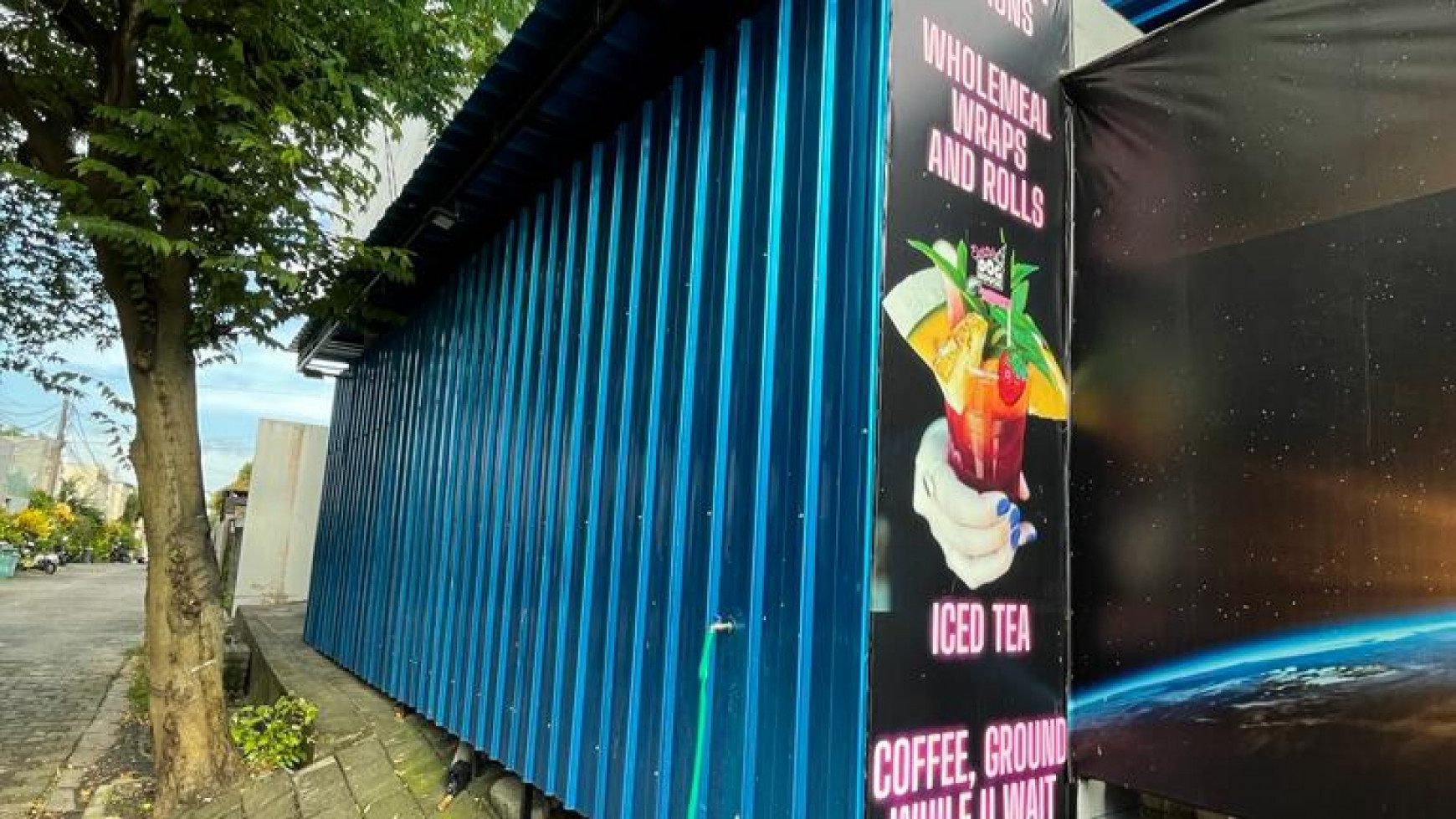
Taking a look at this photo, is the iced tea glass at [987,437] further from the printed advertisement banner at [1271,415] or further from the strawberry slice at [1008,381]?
the printed advertisement banner at [1271,415]

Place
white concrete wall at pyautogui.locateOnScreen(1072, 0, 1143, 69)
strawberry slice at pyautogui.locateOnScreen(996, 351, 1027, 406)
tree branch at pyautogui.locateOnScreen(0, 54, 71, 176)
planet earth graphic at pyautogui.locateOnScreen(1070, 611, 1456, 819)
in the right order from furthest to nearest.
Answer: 1. tree branch at pyautogui.locateOnScreen(0, 54, 71, 176)
2. white concrete wall at pyautogui.locateOnScreen(1072, 0, 1143, 69)
3. strawberry slice at pyautogui.locateOnScreen(996, 351, 1027, 406)
4. planet earth graphic at pyautogui.locateOnScreen(1070, 611, 1456, 819)

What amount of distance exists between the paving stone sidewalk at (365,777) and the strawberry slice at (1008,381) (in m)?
2.84

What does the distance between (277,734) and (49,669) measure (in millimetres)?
8049

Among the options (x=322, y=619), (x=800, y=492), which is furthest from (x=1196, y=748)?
(x=322, y=619)

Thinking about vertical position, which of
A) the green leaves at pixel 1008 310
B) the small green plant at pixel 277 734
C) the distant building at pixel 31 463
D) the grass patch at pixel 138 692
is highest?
the distant building at pixel 31 463

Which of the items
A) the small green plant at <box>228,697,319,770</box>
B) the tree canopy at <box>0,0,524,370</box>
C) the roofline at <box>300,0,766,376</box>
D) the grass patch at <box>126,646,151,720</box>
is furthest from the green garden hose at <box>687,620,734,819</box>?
the grass patch at <box>126,646,151,720</box>

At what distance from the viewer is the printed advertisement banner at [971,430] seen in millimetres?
2393

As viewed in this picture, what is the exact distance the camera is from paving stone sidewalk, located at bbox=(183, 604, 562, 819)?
14.7 ft

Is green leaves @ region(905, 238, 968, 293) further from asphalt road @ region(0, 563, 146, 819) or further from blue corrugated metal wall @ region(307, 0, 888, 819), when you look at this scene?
asphalt road @ region(0, 563, 146, 819)

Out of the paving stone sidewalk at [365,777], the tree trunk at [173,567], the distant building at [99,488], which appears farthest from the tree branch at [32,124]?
the distant building at [99,488]

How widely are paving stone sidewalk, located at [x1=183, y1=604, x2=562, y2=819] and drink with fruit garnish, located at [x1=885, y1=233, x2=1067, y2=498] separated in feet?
8.91

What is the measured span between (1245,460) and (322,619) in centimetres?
822

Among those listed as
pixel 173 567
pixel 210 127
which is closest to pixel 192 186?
pixel 210 127

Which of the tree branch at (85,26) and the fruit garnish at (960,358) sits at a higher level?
the tree branch at (85,26)
